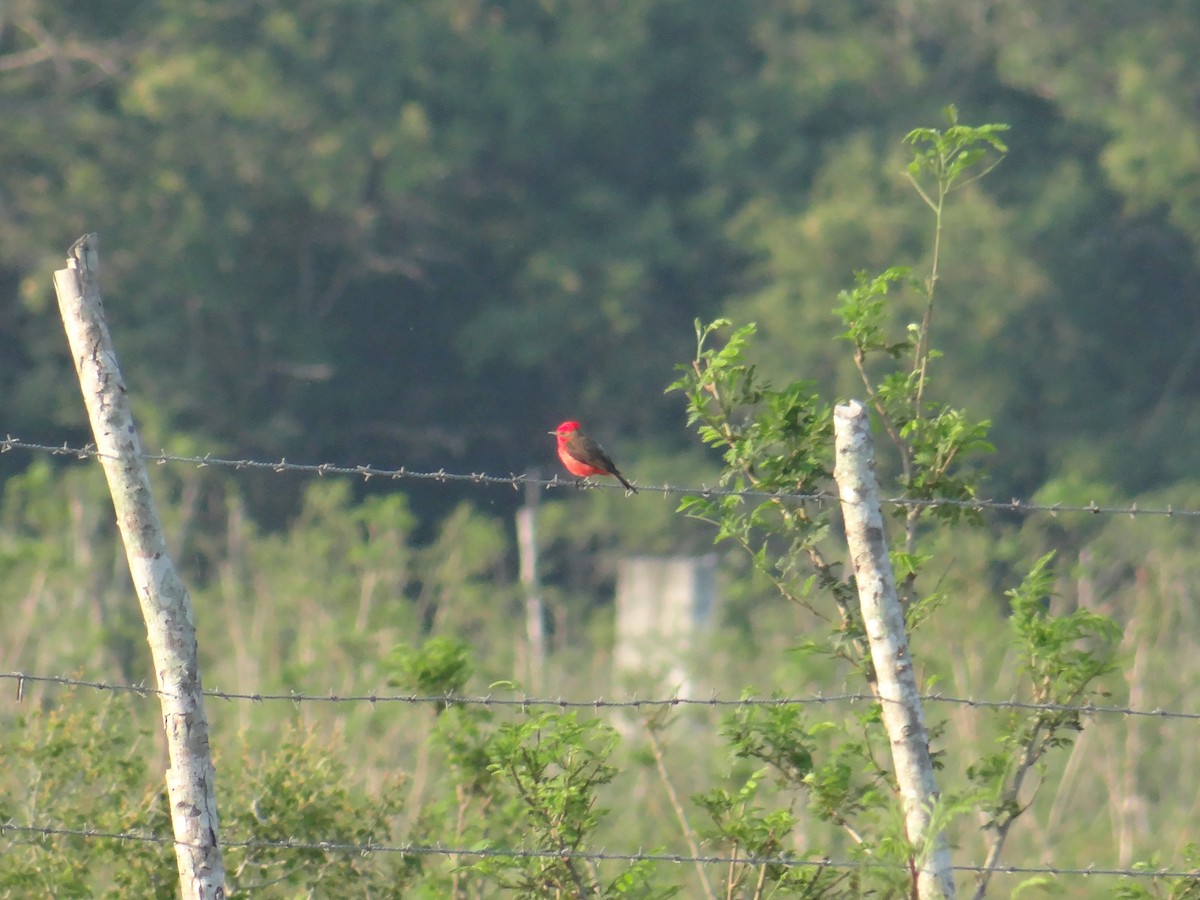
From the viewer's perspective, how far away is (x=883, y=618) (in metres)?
5.37

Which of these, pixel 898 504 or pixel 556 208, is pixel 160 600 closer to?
pixel 898 504

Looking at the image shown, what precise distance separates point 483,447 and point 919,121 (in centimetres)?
711

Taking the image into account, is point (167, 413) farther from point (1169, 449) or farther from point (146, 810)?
point (146, 810)

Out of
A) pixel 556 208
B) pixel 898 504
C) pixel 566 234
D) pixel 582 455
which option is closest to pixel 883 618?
pixel 898 504

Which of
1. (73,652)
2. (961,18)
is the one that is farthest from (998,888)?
(961,18)

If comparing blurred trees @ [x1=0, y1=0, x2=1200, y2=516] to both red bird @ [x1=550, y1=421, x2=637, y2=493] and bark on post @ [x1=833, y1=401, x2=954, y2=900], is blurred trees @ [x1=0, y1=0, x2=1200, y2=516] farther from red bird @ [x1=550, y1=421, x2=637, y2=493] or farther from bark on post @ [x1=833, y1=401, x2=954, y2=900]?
bark on post @ [x1=833, y1=401, x2=954, y2=900]

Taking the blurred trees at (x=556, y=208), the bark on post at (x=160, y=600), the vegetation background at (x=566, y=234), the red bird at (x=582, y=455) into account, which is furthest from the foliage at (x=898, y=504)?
the blurred trees at (x=556, y=208)

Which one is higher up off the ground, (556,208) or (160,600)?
(556,208)

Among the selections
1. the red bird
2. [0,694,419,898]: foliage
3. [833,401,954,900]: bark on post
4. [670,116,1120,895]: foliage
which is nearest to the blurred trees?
the red bird

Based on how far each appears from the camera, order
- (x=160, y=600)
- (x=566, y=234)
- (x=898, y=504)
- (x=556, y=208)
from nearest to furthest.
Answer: (x=160, y=600)
(x=898, y=504)
(x=566, y=234)
(x=556, y=208)

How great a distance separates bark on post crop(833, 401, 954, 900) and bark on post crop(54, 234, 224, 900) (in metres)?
1.78

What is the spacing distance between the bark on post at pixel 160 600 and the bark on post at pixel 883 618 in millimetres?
1781

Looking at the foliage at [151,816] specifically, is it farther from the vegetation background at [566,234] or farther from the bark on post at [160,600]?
the vegetation background at [566,234]

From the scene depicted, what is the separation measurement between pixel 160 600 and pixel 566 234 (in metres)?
20.8
